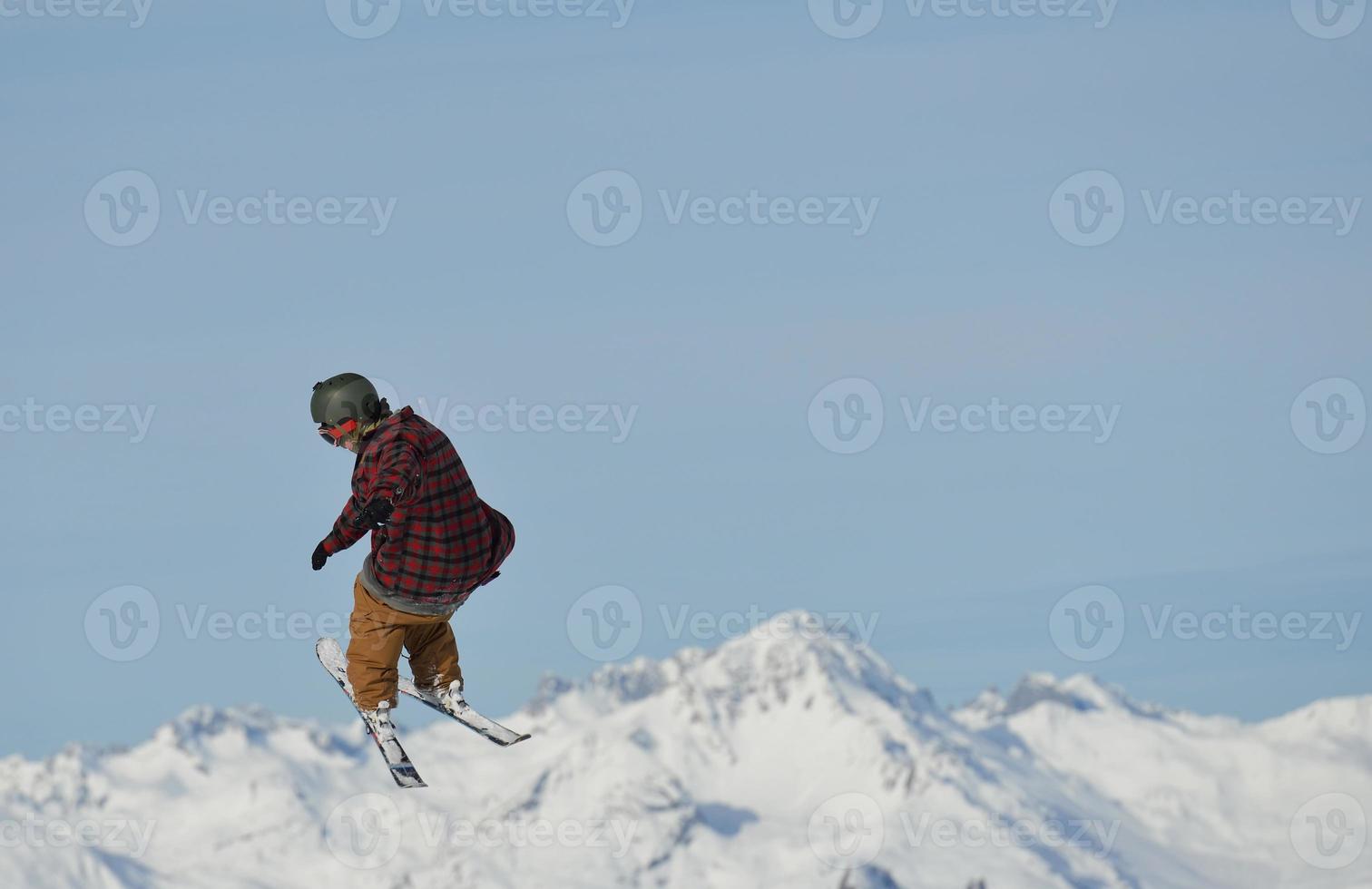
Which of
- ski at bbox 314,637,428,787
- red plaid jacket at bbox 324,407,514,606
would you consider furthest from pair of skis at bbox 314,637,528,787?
red plaid jacket at bbox 324,407,514,606

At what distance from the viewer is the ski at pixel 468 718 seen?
1644 cm

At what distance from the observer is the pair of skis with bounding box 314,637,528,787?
16.1 m

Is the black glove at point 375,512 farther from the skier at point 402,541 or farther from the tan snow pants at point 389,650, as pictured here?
the tan snow pants at point 389,650

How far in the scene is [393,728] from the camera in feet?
54.9

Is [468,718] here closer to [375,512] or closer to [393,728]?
[393,728]

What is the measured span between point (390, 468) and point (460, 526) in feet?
3.11

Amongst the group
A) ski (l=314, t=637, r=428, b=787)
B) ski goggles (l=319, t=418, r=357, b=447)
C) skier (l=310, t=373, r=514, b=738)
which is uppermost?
ski goggles (l=319, t=418, r=357, b=447)

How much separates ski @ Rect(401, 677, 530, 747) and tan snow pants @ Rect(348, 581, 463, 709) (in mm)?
119

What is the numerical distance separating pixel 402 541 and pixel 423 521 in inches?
9.2

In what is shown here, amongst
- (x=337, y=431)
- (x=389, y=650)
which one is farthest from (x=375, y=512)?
(x=389, y=650)

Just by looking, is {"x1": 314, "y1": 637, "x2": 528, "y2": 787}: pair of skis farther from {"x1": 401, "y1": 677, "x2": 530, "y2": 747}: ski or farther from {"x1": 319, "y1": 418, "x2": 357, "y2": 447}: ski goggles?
{"x1": 319, "y1": 418, "x2": 357, "y2": 447}: ski goggles

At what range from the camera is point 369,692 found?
16.4 m

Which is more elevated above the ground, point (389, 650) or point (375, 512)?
point (375, 512)

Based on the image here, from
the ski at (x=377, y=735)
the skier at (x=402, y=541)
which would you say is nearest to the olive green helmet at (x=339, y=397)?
the skier at (x=402, y=541)
